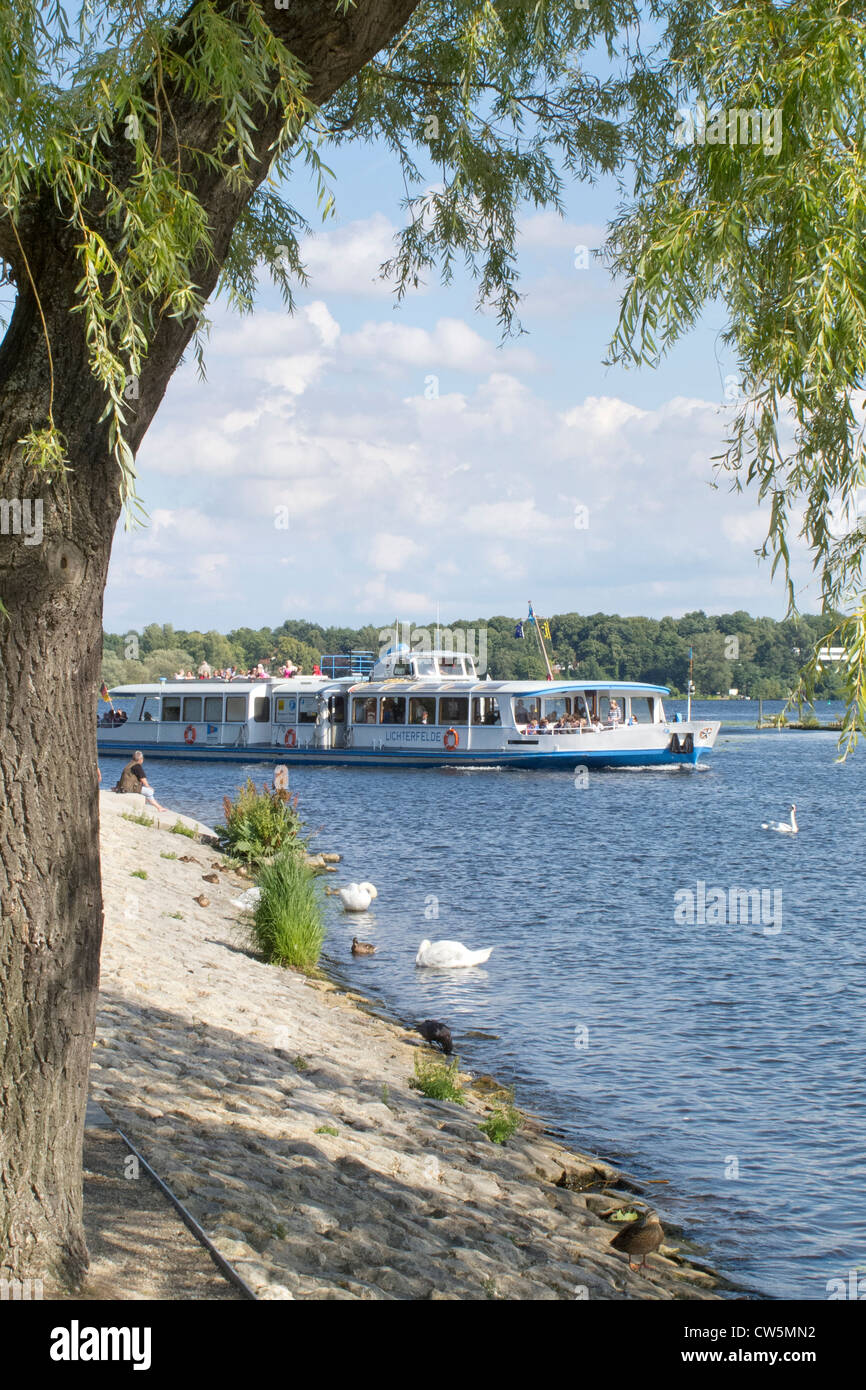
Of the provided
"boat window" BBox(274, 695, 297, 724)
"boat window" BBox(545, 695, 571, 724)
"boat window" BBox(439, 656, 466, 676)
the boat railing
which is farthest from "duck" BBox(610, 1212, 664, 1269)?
the boat railing

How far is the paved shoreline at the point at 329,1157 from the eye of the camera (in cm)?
571

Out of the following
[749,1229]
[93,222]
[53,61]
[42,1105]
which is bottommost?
[749,1229]

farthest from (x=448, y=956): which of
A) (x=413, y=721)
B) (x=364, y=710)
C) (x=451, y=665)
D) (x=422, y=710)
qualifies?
(x=451, y=665)

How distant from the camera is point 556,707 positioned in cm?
5138

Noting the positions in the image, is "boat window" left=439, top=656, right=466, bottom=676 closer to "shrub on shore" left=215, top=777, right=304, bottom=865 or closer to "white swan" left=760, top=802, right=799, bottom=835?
"white swan" left=760, top=802, right=799, bottom=835

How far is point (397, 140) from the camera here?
27.9 feet

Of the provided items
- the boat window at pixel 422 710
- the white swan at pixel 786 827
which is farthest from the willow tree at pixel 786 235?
the boat window at pixel 422 710

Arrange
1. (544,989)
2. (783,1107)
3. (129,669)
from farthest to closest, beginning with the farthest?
(129,669), (544,989), (783,1107)

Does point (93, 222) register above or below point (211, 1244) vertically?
above

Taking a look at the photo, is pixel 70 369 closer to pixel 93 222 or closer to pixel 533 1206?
pixel 93 222

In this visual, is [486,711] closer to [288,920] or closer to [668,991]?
[668,991]

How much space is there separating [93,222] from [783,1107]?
31.8 feet

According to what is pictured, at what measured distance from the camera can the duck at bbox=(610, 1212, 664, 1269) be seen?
7.23 meters
